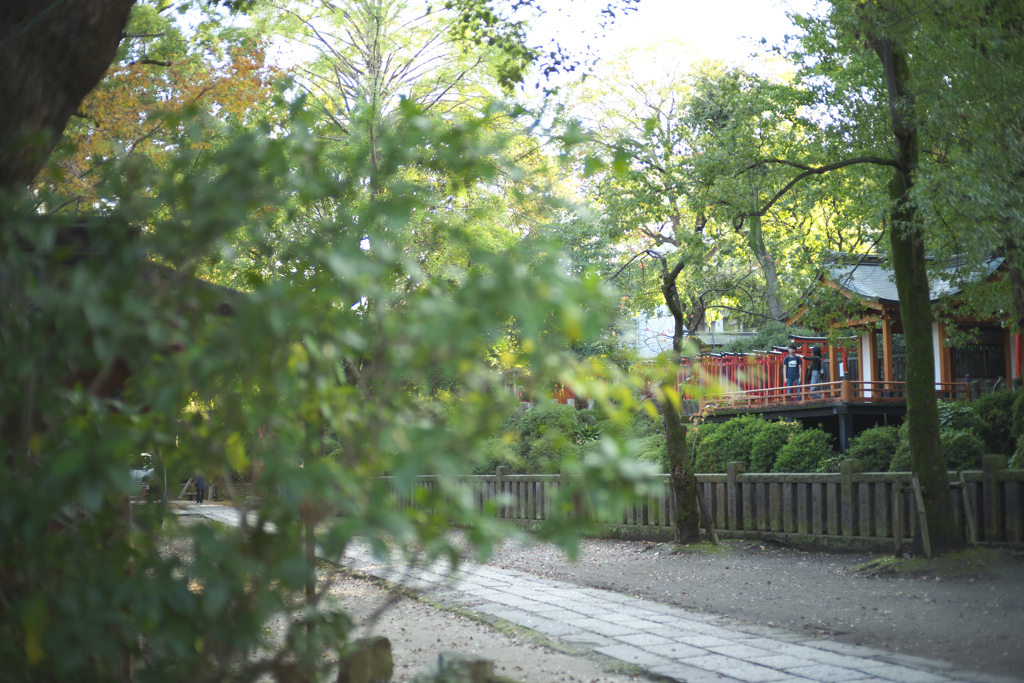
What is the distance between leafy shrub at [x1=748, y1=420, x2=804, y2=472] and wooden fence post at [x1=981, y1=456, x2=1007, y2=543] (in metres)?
5.12

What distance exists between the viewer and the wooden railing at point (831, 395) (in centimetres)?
1909

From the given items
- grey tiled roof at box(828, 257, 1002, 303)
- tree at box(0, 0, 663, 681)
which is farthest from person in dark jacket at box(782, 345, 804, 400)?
tree at box(0, 0, 663, 681)

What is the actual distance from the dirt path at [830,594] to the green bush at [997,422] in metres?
5.11

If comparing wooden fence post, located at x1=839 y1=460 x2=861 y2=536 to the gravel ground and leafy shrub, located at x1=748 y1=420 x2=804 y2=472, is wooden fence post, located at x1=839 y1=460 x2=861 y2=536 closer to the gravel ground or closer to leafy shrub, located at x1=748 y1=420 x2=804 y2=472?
leafy shrub, located at x1=748 y1=420 x2=804 y2=472

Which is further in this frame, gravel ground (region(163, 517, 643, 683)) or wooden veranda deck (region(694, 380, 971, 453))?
wooden veranda deck (region(694, 380, 971, 453))

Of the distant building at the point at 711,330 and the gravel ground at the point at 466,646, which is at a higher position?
the distant building at the point at 711,330

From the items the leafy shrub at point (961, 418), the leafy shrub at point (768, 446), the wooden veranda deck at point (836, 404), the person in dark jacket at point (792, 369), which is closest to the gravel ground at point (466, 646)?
the leafy shrub at point (768, 446)

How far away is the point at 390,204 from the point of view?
81.4 inches

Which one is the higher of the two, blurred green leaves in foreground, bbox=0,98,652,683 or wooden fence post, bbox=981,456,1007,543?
blurred green leaves in foreground, bbox=0,98,652,683

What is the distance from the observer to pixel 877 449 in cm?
1430

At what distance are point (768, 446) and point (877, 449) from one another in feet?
7.04

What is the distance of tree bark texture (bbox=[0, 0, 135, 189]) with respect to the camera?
3.68 meters

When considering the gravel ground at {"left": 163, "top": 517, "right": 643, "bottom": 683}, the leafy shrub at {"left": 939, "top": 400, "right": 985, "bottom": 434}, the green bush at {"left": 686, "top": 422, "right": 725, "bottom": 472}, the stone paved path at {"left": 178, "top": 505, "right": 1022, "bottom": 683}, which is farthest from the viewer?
the green bush at {"left": 686, "top": 422, "right": 725, "bottom": 472}

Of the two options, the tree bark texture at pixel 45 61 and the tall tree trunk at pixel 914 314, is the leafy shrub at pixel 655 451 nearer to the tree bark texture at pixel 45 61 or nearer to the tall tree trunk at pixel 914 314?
the tall tree trunk at pixel 914 314
